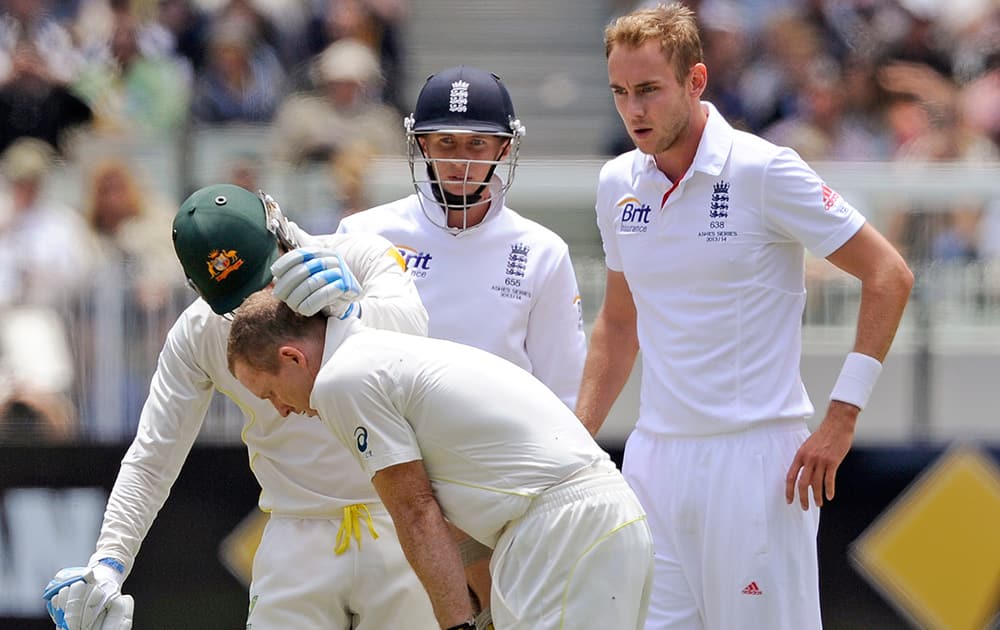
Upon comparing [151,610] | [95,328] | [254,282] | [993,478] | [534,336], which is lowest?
[151,610]

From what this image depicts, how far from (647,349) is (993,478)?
2.64m

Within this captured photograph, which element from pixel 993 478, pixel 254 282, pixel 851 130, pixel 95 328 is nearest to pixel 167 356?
pixel 254 282

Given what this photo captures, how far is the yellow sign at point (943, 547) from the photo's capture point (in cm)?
611

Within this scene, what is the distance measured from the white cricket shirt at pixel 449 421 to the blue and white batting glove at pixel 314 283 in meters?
0.05

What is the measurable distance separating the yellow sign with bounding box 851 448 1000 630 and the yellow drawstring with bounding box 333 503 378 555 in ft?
9.73

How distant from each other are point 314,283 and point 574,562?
2.49 ft

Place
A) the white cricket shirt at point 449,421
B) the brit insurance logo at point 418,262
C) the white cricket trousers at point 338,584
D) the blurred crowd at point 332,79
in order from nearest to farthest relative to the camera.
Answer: the white cricket shirt at point 449,421 < the white cricket trousers at point 338,584 < the brit insurance logo at point 418,262 < the blurred crowd at point 332,79

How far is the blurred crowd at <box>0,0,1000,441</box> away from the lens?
7754mm

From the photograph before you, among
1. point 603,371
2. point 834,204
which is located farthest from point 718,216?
point 603,371

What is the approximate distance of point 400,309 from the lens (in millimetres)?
3604

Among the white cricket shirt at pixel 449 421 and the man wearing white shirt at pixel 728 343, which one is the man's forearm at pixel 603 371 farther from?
the white cricket shirt at pixel 449 421

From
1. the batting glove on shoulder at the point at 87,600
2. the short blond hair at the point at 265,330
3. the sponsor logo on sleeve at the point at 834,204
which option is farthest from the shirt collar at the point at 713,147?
the batting glove on shoulder at the point at 87,600

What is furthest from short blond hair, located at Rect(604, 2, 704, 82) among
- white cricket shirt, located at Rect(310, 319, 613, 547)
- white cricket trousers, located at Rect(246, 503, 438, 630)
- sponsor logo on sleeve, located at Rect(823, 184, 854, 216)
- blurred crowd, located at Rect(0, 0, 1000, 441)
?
blurred crowd, located at Rect(0, 0, 1000, 441)

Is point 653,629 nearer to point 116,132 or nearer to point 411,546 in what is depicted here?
point 411,546
